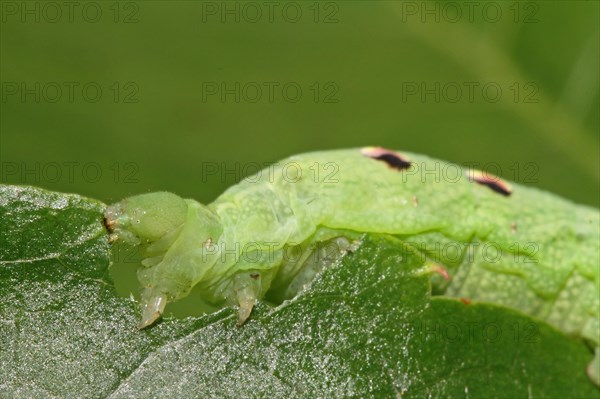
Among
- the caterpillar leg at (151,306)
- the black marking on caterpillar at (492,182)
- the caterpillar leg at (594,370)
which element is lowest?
the caterpillar leg at (594,370)

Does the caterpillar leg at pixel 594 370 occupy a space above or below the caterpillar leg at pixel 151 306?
below

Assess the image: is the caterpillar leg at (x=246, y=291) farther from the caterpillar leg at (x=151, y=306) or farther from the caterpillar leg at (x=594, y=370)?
Result: the caterpillar leg at (x=594, y=370)

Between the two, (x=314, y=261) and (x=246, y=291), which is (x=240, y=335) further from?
(x=314, y=261)

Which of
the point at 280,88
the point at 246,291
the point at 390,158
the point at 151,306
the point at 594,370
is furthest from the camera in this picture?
the point at 280,88

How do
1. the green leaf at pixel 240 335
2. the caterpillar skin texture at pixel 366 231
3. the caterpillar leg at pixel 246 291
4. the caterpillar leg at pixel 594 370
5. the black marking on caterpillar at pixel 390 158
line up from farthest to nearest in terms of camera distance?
the black marking on caterpillar at pixel 390 158 < the caterpillar leg at pixel 594 370 < the caterpillar skin texture at pixel 366 231 < the caterpillar leg at pixel 246 291 < the green leaf at pixel 240 335

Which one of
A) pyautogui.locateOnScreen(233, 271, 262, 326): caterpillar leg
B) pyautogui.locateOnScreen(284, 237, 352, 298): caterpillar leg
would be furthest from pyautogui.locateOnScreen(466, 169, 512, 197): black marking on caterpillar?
pyautogui.locateOnScreen(233, 271, 262, 326): caterpillar leg

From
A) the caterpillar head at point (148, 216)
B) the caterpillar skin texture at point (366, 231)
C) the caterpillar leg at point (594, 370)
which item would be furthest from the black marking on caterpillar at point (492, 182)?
the caterpillar head at point (148, 216)

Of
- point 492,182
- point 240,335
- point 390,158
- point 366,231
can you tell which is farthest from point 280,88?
point 240,335
